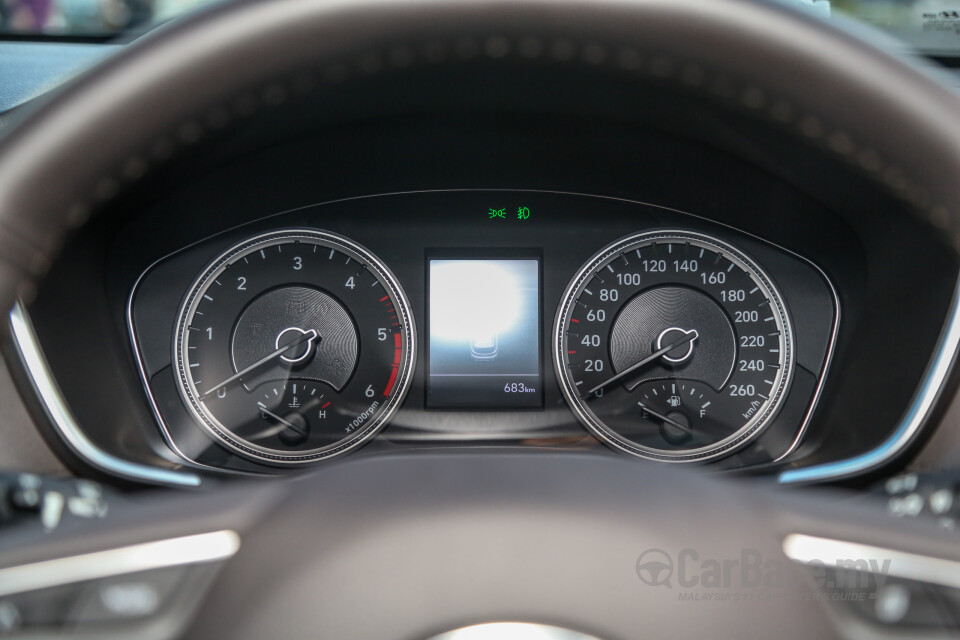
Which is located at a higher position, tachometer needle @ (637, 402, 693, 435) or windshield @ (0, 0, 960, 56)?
windshield @ (0, 0, 960, 56)

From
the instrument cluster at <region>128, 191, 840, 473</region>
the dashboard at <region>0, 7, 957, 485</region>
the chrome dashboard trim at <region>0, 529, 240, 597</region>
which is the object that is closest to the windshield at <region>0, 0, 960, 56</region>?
the dashboard at <region>0, 7, 957, 485</region>

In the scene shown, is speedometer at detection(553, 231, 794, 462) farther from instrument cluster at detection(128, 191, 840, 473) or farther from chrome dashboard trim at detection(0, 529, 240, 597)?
chrome dashboard trim at detection(0, 529, 240, 597)

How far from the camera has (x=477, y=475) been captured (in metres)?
0.77

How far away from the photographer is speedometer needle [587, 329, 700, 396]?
5.78 ft

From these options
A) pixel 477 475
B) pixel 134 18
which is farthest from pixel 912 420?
pixel 134 18

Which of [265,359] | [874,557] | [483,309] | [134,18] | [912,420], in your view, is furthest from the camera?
[483,309]

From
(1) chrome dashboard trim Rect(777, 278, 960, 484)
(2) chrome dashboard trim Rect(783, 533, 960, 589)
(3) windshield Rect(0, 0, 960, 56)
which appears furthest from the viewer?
(3) windshield Rect(0, 0, 960, 56)

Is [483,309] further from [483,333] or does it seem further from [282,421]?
[282,421]

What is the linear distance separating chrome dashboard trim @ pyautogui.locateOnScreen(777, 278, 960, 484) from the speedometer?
0.39 m

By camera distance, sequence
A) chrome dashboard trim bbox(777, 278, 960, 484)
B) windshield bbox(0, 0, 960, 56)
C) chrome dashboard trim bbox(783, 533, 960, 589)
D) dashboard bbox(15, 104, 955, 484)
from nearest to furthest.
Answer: chrome dashboard trim bbox(783, 533, 960, 589) → chrome dashboard trim bbox(777, 278, 960, 484) → windshield bbox(0, 0, 960, 56) → dashboard bbox(15, 104, 955, 484)

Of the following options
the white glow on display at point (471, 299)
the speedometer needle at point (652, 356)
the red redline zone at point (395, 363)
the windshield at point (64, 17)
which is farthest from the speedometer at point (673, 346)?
the windshield at point (64, 17)

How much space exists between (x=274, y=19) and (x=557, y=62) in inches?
12.7

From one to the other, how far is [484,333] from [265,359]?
432 millimetres

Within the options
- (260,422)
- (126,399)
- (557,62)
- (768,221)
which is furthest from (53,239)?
(768,221)
